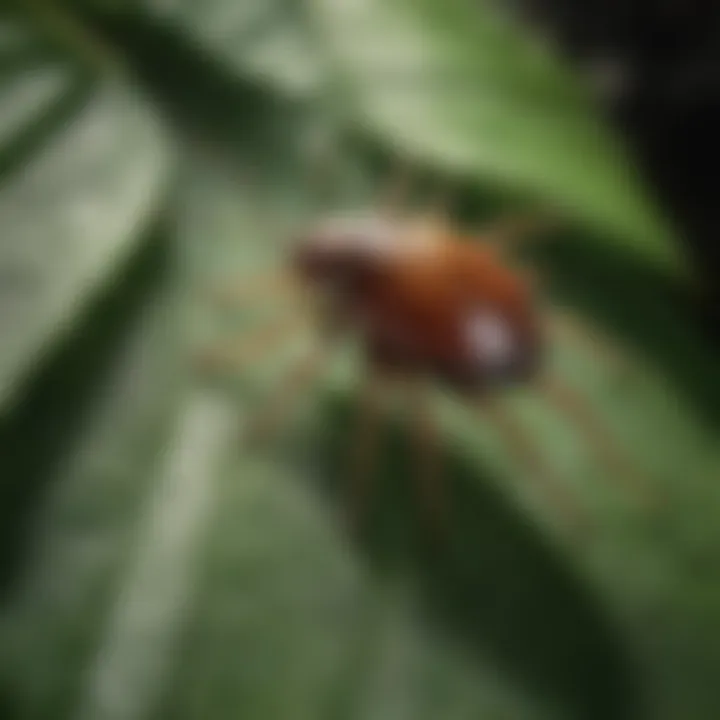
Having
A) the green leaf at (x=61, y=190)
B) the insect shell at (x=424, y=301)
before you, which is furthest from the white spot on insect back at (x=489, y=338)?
the green leaf at (x=61, y=190)

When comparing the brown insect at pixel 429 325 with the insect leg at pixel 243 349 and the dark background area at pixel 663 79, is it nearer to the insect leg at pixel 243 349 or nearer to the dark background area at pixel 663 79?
the insect leg at pixel 243 349

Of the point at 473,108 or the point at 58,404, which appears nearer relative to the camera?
the point at 58,404

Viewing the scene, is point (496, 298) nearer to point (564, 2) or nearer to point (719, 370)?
point (719, 370)

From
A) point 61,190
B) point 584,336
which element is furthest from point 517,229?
point 61,190

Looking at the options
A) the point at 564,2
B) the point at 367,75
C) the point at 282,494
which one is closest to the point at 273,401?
the point at 282,494

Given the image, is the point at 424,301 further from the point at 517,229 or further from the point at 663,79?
the point at 663,79

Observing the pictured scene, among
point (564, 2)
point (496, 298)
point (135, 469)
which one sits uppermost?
point (564, 2)
